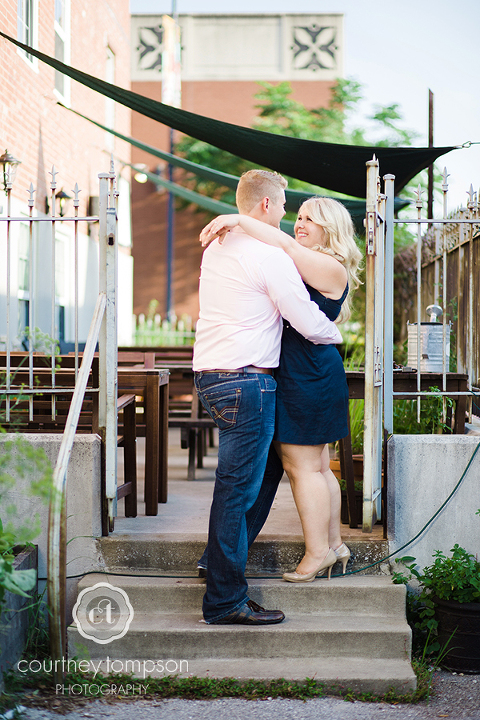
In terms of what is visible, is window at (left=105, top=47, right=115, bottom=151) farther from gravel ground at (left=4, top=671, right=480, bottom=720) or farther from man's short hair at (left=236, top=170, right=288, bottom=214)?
gravel ground at (left=4, top=671, right=480, bottom=720)

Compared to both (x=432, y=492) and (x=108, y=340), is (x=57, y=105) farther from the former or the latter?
(x=432, y=492)

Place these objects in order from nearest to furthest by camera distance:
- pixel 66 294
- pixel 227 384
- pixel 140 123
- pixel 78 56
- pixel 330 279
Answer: pixel 227 384
pixel 330 279
pixel 66 294
pixel 78 56
pixel 140 123

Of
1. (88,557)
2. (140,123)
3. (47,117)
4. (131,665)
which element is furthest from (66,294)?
(140,123)

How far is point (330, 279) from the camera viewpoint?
10.9 feet

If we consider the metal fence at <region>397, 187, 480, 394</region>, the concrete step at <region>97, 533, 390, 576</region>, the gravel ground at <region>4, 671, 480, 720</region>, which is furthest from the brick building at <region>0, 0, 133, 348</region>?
the gravel ground at <region>4, 671, 480, 720</region>

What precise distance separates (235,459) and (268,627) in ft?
2.69

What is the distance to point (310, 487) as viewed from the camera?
11.0 ft

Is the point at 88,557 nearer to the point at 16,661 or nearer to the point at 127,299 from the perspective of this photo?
the point at 16,661

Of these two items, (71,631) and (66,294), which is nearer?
(71,631)

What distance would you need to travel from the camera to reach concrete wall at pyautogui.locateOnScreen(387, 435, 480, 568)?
3.72m

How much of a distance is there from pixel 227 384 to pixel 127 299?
10.7 m

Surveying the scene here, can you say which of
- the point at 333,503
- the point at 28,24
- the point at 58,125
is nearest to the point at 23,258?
the point at 58,125

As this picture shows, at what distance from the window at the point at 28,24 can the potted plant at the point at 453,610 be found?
6.51 metres

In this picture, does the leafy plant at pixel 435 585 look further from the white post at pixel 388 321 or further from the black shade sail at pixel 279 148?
the black shade sail at pixel 279 148
